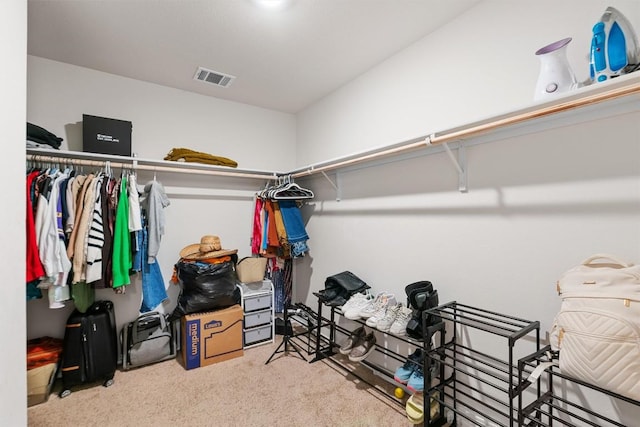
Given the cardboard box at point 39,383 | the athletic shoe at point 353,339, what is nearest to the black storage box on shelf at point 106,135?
the cardboard box at point 39,383

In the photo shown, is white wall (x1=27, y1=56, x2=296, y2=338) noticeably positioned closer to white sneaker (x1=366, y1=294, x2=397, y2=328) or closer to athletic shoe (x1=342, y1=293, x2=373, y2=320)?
athletic shoe (x1=342, y1=293, x2=373, y2=320)

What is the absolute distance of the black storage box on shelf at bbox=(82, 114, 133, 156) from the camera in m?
2.25

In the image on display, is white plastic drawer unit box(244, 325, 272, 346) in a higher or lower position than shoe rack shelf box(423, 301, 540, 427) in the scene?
lower

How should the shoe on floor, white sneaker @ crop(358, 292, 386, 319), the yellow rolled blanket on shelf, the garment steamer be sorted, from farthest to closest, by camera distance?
the yellow rolled blanket on shelf → white sneaker @ crop(358, 292, 386, 319) → the shoe on floor → the garment steamer

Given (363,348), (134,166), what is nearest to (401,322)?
(363,348)

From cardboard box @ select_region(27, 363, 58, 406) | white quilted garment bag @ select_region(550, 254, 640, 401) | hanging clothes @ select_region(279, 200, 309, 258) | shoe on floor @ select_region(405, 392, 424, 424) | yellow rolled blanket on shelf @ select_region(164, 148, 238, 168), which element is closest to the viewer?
white quilted garment bag @ select_region(550, 254, 640, 401)

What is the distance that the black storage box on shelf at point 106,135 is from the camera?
2.25m

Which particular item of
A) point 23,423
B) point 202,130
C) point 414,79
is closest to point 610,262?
point 414,79

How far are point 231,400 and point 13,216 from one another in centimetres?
166

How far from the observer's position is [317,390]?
2066mm

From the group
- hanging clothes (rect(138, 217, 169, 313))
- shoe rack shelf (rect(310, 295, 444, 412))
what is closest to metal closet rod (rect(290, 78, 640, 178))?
shoe rack shelf (rect(310, 295, 444, 412))

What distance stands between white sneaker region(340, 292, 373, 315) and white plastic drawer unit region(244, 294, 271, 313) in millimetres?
947

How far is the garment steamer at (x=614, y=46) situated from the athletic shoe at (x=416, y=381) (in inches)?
67.9

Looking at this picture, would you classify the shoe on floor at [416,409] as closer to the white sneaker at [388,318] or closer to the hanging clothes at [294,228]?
the white sneaker at [388,318]
